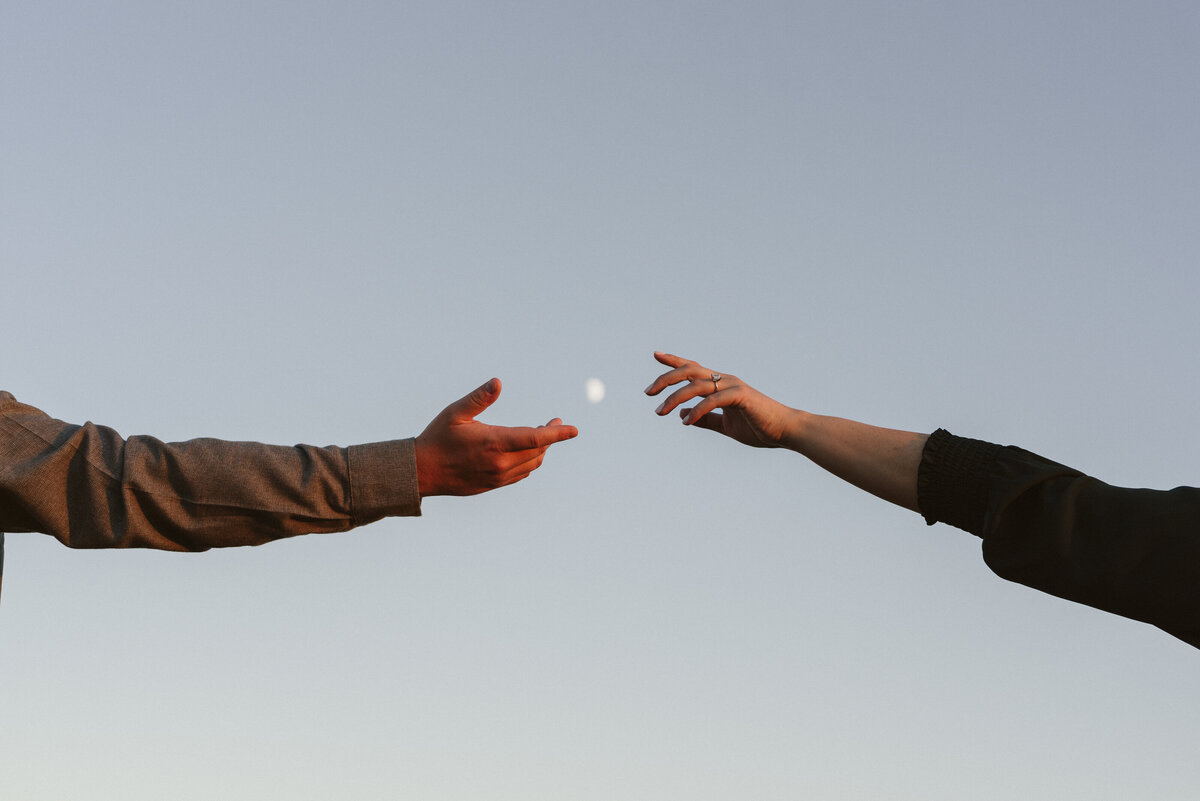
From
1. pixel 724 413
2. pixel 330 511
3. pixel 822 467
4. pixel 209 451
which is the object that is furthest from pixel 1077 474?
pixel 209 451

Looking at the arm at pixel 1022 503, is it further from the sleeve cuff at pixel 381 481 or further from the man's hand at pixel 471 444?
the sleeve cuff at pixel 381 481

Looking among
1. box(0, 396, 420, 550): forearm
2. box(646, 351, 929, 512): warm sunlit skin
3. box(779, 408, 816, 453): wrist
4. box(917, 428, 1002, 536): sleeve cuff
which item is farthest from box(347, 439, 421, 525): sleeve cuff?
box(917, 428, 1002, 536): sleeve cuff

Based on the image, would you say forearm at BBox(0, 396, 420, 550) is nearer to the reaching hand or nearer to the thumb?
the thumb

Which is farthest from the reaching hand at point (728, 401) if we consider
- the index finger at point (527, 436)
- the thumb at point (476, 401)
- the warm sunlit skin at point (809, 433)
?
the thumb at point (476, 401)

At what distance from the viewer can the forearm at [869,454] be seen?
16.0 feet

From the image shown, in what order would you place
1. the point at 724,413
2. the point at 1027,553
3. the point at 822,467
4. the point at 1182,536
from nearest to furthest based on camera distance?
the point at 1182,536
the point at 1027,553
the point at 822,467
the point at 724,413

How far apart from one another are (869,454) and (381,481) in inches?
75.0

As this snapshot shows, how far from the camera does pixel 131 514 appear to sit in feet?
14.2

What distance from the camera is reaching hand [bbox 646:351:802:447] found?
505cm

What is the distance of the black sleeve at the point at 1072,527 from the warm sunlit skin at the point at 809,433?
0.37ft

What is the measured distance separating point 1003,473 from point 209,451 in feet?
9.43

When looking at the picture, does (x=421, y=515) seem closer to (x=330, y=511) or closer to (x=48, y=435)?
(x=330, y=511)

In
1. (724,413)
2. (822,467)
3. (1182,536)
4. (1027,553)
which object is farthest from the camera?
(724,413)

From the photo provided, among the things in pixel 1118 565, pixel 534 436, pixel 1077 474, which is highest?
pixel 534 436
